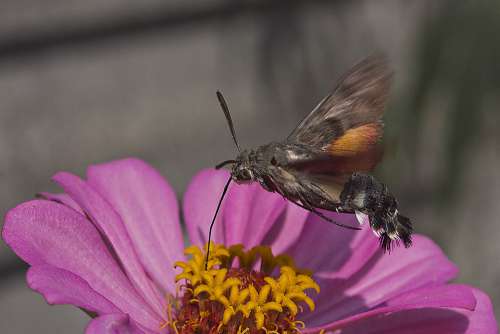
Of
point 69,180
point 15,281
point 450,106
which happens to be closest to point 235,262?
point 69,180

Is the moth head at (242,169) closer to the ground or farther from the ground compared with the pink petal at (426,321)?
farther from the ground

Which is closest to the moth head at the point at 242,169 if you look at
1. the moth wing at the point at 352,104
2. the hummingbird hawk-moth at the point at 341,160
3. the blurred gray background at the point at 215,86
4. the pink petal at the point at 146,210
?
the hummingbird hawk-moth at the point at 341,160

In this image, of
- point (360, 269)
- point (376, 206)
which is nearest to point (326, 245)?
point (360, 269)

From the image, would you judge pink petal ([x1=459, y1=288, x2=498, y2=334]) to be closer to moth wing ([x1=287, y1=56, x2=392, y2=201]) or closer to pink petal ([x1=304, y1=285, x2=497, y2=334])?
pink petal ([x1=304, y1=285, x2=497, y2=334])

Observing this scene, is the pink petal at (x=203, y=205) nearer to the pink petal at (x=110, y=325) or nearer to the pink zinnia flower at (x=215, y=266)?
the pink zinnia flower at (x=215, y=266)

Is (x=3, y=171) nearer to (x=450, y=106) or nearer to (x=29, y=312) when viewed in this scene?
(x=29, y=312)

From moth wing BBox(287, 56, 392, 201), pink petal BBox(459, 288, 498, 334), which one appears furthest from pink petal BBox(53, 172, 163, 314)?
pink petal BBox(459, 288, 498, 334)
